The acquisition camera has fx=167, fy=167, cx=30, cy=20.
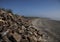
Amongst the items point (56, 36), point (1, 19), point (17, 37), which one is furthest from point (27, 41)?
point (56, 36)

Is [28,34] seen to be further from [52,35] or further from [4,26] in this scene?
[52,35]

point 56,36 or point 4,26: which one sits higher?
point 4,26

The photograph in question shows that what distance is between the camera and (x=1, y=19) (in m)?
12.6

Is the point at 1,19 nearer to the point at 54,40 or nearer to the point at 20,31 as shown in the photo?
the point at 20,31

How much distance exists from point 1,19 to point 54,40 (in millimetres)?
4427

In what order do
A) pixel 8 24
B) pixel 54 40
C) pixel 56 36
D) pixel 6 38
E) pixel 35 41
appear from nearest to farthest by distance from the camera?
pixel 6 38 → pixel 35 41 → pixel 8 24 → pixel 54 40 → pixel 56 36

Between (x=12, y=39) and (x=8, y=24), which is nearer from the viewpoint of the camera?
(x=12, y=39)

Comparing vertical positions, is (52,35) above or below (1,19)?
below

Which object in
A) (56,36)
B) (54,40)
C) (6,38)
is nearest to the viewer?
(6,38)

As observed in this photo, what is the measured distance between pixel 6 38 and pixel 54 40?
177 inches

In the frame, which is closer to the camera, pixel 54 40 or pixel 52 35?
pixel 54 40

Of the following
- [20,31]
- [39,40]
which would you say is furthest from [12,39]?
[39,40]

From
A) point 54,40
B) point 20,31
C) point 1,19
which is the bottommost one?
point 54,40

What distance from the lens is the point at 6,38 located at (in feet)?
33.4
